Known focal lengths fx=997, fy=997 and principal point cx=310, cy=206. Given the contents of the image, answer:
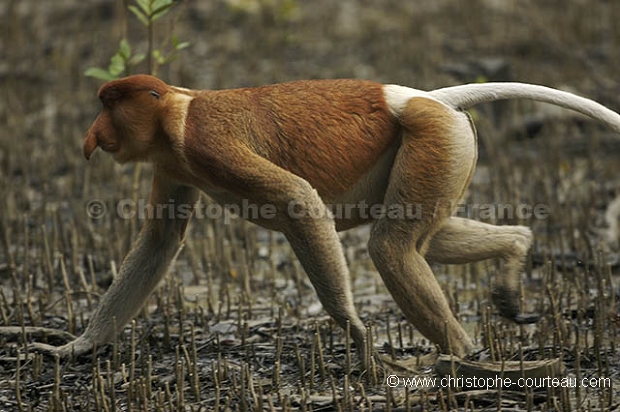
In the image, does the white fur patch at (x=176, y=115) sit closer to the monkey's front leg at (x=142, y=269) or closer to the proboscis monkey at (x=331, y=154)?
the proboscis monkey at (x=331, y=154)

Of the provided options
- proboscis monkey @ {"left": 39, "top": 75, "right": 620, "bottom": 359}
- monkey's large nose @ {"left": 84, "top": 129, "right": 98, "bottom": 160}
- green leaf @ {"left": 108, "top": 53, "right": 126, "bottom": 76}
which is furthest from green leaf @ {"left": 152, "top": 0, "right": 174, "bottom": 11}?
monkey's large nose @ {"left": 84, "top": 129, "right": 98, "bottom": 160}

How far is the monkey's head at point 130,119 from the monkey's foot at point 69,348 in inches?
39.4

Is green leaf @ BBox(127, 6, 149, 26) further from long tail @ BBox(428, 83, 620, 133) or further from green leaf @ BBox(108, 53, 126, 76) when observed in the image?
long tail @ BBox(428, 83, 620, 133)

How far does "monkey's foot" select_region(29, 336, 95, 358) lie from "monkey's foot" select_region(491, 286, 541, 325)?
195cm

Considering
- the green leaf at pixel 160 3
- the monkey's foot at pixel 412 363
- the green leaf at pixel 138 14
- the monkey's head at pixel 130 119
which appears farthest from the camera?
the green leaf at pixel 138 14

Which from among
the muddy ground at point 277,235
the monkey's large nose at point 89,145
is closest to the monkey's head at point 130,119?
the monkey's large nose at point 89,145

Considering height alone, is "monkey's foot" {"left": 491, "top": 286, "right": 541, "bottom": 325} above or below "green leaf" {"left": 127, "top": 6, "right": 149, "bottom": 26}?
below

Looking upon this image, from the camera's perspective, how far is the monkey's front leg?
4629 mm

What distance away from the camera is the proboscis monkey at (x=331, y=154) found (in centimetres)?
411

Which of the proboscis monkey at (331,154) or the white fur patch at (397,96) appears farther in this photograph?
the white fur patch at (397,96)

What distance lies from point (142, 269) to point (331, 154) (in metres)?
1.09

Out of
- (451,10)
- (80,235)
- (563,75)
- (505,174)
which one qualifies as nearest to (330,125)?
(80,235)

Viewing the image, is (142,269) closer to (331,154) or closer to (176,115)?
(176,115)

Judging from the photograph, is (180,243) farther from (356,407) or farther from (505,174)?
(505,174)
